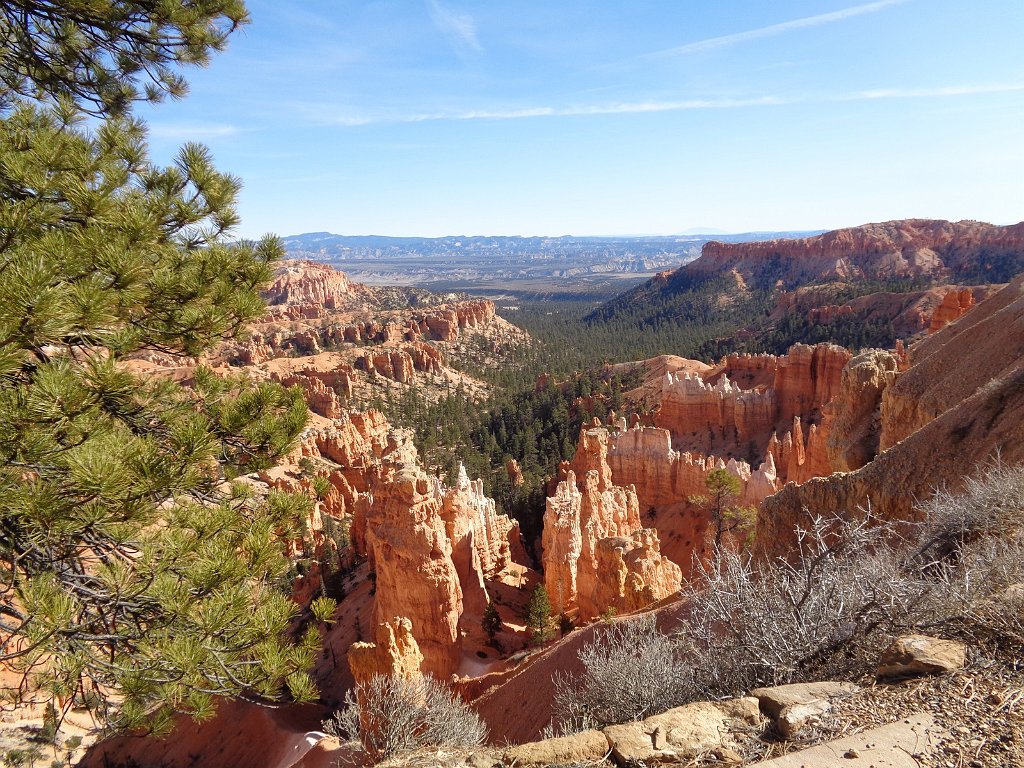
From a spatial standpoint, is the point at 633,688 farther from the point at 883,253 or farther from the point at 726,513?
the point at 883,253

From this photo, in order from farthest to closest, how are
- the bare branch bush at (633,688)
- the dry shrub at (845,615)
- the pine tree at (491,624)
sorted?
the pine tree at (491,624)
the bare branch bush at (633,688)
the dry shrub at (845,615)

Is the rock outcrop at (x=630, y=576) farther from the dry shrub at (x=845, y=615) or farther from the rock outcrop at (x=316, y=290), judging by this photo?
the rock outcrop at (x=316, y=290)

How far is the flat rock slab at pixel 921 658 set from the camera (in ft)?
13.9

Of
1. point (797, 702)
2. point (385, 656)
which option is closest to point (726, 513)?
point (385, 656)

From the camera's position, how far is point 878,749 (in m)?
3.62

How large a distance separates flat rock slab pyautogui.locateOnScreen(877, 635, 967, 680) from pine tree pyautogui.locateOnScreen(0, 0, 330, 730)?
17.3 ft

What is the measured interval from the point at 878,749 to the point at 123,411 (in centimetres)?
624

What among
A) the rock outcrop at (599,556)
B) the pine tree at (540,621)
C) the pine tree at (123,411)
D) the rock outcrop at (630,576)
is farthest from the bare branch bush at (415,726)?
the rock outcrop at (599,556)

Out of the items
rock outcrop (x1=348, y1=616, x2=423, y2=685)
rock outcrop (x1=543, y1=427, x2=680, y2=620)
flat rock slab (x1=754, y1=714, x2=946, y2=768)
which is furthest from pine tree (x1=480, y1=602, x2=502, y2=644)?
flat rock slab (x1=754, y1=714, x2=946, y2=768)

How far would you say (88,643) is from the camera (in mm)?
4812

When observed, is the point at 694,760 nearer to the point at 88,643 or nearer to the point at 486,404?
the point at 88,643

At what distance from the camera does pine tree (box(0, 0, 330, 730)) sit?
369 centimetres

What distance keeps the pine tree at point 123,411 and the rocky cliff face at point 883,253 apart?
108797mm

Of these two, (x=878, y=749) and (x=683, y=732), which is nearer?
(x=878, y=749)
